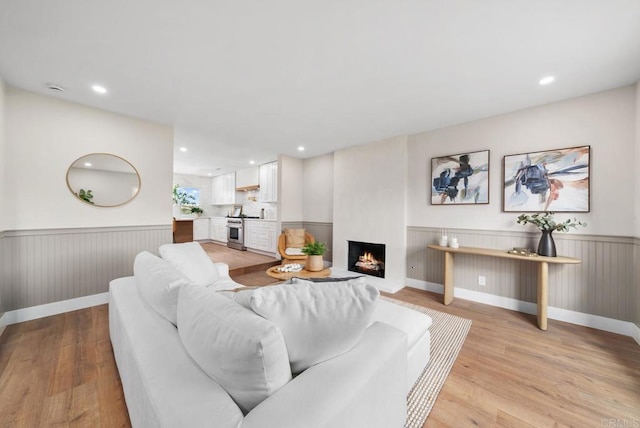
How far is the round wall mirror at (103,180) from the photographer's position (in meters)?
2.77

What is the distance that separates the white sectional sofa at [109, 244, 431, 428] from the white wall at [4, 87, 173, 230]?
242 cm

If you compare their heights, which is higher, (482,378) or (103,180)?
(103,180)

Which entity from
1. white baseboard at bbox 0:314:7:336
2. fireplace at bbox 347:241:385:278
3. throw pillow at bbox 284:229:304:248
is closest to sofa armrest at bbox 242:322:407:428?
fireplace at bbox 347:241:385:278

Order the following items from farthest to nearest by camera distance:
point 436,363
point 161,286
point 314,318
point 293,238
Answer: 1. point 293,238
2. point 436,363
3. point 161,286
4. point 314,318

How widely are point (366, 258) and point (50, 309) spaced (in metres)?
4.22

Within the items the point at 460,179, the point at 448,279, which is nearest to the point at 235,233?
the point at 448,279

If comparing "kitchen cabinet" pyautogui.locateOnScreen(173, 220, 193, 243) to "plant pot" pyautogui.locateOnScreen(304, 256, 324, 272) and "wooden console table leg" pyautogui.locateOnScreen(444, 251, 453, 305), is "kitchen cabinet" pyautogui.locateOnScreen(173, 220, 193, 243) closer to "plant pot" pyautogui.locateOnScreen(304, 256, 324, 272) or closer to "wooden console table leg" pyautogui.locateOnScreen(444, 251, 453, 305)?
"plant pot" pyautogui.locateOnScreen(304, 256, 324, 272)

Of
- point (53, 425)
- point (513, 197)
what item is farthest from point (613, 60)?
point (53, 425)

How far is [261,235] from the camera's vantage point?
5.83 m

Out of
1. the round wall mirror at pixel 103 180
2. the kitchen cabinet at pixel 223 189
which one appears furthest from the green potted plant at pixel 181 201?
the round wall mirror at pixel 103 180

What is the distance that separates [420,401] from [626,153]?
9.96ft

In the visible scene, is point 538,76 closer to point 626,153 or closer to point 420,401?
point 626,153

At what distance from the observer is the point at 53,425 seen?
1.28 metres

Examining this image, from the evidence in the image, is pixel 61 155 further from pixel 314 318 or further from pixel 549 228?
pixel 549 228
